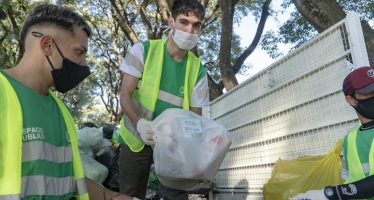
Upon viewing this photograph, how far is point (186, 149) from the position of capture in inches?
102

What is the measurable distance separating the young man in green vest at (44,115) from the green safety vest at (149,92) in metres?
0.96

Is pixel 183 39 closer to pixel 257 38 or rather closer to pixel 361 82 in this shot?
pixel 361 82

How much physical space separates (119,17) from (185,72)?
33.6 feet

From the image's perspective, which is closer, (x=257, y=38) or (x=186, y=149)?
(x=186, y=149)

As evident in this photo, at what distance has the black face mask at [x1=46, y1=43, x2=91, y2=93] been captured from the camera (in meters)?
2.06

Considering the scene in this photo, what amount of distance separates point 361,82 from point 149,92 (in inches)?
59.0

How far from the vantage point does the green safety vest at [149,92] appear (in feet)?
10.6

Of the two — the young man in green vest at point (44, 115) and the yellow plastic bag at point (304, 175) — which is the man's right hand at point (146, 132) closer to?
the young man in green vest at point (44, 115)

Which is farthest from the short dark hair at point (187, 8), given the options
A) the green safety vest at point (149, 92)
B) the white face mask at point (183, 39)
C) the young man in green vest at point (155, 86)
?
the green safety vest at point (149, 92)

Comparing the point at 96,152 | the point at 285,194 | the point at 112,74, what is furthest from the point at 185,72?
the point at 112,74

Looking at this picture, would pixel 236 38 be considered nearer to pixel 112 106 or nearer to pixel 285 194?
pixel 112 106

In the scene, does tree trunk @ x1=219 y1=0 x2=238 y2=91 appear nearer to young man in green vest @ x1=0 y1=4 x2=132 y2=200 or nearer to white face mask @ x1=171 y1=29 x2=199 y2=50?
white face mask @ x1=171 y1=29 x2=199 y2=50

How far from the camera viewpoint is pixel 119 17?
13156mm

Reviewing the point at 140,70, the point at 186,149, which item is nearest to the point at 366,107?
the point at 186,149
